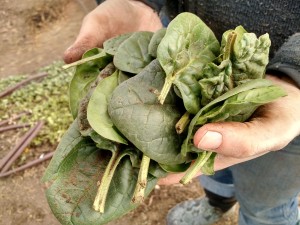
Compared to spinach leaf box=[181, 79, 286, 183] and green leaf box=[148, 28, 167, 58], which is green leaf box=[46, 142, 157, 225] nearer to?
spinach leaf box=[181, 79, 286, 183]

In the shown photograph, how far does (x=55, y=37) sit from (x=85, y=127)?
8.93 feet

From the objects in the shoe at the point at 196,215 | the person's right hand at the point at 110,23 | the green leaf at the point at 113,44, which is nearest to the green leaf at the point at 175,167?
the green leaf at the point at 113,44

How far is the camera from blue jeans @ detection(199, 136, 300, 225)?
4.18 ft

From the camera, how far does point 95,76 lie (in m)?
1.09

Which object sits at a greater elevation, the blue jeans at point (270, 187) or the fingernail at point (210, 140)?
the fingernail at point (210, 140)

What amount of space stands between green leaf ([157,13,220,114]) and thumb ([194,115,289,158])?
82 mm

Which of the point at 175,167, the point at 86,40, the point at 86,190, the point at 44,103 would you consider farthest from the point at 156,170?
the point at 44,103

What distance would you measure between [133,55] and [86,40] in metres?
0.27

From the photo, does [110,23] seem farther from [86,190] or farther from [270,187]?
[270,187]

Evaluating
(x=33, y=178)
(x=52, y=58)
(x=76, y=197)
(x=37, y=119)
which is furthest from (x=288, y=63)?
(x=52, y=58)

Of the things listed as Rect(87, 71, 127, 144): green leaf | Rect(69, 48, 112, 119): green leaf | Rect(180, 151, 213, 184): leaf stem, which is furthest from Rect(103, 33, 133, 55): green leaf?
Rect(180, 151, 213, 184): leaf stem

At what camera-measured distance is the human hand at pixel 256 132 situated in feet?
2.62

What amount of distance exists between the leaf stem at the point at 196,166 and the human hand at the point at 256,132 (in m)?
0.04

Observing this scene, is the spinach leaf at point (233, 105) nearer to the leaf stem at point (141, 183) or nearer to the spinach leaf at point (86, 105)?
the leaf stem at point (141, 183)
